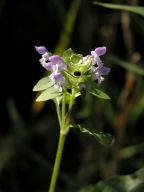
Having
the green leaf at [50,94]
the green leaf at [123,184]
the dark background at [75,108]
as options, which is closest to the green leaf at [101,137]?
the green leaf at [50,94]

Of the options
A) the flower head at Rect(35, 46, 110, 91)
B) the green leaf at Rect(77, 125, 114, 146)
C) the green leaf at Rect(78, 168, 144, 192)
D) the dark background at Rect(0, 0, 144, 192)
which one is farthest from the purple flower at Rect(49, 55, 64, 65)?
the dark background at Rect(0, 0, 144, 192)

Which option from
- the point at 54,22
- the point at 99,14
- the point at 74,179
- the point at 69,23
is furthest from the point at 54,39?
the point at 74,179

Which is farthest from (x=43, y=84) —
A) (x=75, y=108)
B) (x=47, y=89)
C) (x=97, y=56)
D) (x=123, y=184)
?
(x=75, y=108)

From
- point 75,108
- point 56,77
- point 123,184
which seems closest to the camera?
point 56,77

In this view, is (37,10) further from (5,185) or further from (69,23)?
(5,185)

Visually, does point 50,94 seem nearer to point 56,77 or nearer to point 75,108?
point 56,77

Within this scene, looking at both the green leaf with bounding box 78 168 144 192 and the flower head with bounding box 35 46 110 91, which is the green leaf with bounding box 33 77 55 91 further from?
the green leaf with bounding box 78 168 144 192
